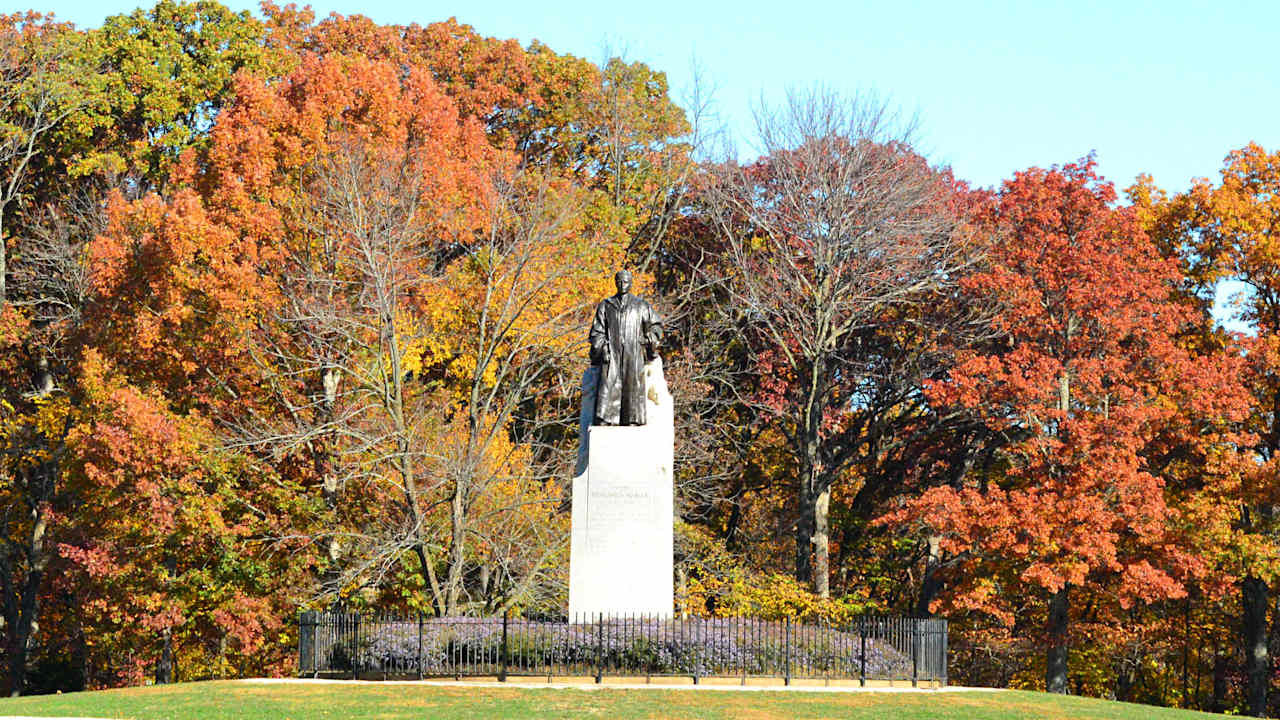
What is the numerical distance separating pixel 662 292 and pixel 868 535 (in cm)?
982

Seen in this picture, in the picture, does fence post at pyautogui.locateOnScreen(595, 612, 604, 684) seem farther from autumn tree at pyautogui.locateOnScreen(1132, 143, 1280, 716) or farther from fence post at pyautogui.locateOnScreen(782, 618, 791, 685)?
autumn tree at pyautogui.locateOnScreen(1132, 143, 1280, 716)

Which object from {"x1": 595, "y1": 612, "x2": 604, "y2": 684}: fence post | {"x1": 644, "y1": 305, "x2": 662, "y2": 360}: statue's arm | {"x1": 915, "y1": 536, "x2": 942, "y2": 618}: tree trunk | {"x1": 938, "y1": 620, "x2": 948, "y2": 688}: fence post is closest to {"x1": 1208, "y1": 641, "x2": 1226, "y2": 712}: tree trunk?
{"x1": 915, "y1": 536, "x2": 942, "y2": 618}: tree trunk

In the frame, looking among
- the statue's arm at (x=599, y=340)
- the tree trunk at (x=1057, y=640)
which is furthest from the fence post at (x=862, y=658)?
the tree trunk at (x=1057, y=640)

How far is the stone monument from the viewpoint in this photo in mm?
23312

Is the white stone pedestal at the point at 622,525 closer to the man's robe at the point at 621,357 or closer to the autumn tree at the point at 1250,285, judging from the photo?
the man's robe at the point at 621,357

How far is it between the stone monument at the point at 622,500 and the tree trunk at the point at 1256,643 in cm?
1996

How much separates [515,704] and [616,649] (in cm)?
302

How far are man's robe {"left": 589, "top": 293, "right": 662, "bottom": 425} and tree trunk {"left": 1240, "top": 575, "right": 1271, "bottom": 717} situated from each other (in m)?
20.4

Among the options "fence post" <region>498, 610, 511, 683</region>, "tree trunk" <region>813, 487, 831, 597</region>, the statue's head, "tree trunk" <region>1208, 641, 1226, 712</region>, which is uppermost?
the statue's head

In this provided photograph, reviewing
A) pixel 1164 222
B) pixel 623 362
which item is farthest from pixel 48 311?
pixel 1164 222

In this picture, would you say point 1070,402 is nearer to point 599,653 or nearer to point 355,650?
point 599,653

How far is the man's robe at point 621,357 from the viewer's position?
23.5 meters

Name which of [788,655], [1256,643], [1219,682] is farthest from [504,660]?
[1219,682]

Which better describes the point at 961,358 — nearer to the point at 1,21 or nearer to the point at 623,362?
the point at 623,362
